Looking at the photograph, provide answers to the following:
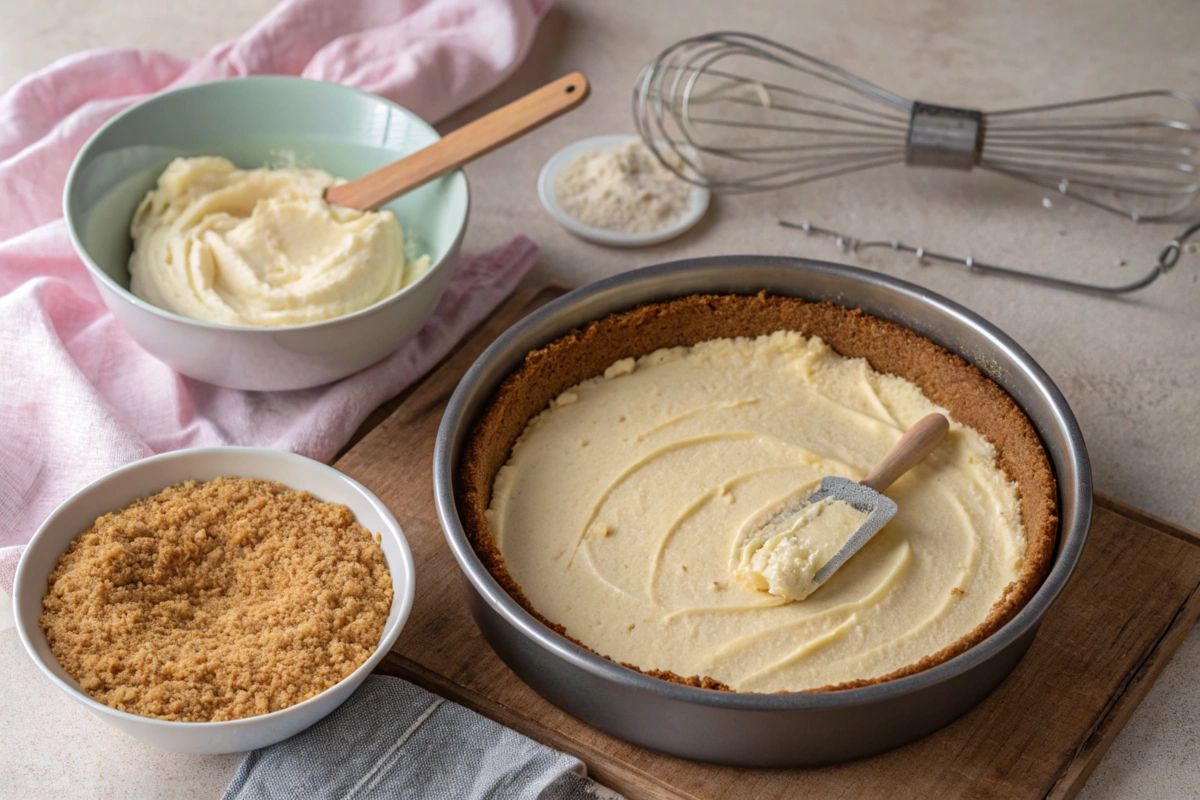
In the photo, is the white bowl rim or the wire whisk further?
the wire whisk

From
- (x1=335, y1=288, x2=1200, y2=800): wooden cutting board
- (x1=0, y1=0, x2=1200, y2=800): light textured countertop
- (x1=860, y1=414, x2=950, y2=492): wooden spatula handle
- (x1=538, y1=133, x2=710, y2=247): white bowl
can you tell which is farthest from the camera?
(x1=538, y1=133, x2=710, y2=247): white bowl

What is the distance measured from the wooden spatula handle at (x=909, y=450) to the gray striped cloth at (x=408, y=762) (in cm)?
56

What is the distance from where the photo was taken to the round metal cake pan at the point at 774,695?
1272 mm

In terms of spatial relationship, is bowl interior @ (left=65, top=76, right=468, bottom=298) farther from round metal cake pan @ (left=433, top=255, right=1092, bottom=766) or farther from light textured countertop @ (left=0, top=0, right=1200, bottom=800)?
round metal cake pan @ (left=433, top=255, right=1092, bottom=766)

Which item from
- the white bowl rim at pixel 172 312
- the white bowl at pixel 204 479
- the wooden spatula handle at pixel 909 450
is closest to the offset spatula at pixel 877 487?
the wooden spatula handle at pixel 909 450

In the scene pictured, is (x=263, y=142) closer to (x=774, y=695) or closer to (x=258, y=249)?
(x=258, y=249)

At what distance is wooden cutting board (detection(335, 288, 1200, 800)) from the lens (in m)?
1.37

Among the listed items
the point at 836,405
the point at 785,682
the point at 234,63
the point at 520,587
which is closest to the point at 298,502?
the point at 520,587

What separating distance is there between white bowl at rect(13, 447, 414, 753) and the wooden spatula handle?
653 mm

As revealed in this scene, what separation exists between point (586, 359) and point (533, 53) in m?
1.31

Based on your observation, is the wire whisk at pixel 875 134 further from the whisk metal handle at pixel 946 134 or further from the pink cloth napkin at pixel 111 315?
the pink cloth napkin at pixel 111 315

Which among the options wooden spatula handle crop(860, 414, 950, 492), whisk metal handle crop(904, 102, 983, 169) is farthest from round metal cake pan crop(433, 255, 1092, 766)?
whisk metal handle crop(904, 102, 983, 169)

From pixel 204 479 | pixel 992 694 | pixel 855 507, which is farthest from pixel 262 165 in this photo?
pixel 992 694

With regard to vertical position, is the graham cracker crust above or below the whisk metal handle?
below
